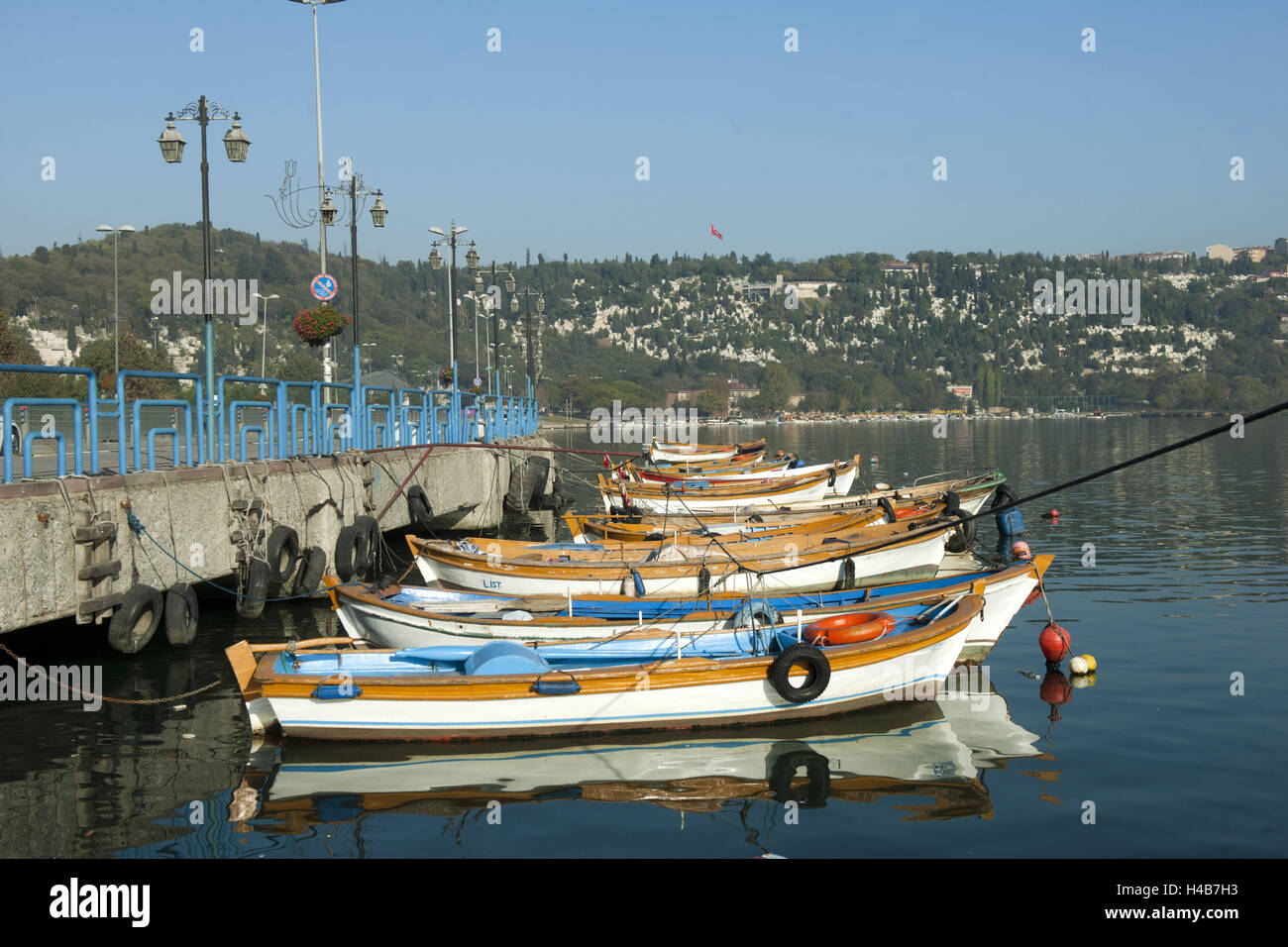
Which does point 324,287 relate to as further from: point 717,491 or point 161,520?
point 717,491

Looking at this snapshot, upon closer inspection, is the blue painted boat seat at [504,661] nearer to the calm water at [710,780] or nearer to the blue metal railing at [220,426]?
the calm water at [710,780]

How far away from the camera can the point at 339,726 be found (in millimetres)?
11656

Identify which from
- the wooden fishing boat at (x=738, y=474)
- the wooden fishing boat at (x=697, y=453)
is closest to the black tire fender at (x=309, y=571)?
the wooden fishing boat at (x=738, y=474)

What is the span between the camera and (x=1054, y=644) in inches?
594

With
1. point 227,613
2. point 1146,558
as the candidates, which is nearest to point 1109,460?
point 1146,558

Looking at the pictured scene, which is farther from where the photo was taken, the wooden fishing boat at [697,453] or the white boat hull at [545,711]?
the wooden fishing boat at [697,453]

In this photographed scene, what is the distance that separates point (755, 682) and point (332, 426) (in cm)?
1320

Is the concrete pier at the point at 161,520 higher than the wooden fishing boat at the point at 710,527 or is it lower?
higher

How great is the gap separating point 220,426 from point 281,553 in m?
2.21

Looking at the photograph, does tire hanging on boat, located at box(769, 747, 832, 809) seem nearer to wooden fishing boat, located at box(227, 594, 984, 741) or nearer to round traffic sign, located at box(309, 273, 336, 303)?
wooden fishing boat, located at box(227, 594, 984, 741)

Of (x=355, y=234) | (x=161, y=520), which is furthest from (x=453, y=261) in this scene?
(x=161, y=520)

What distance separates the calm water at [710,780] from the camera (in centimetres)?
931

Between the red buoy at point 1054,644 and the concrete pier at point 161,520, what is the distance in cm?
1144
